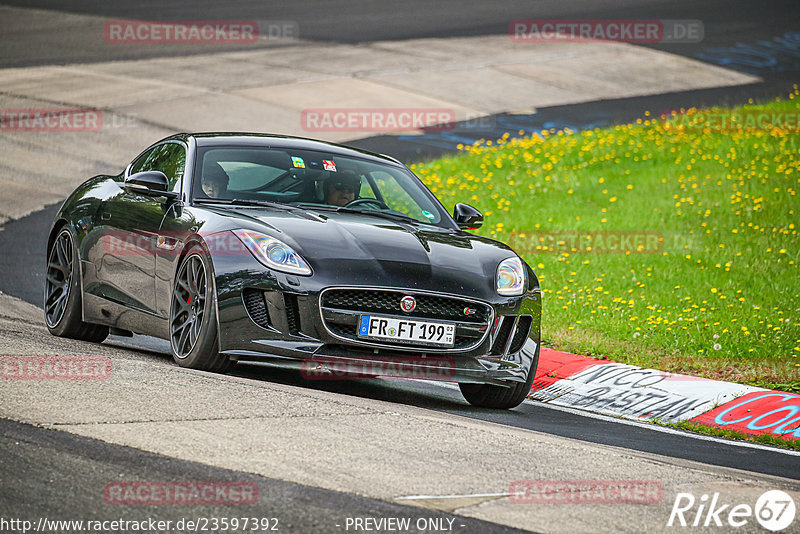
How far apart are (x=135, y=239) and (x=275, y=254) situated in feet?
5.16

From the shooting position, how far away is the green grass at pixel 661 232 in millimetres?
9586

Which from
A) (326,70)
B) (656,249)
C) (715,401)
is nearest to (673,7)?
(326,70)

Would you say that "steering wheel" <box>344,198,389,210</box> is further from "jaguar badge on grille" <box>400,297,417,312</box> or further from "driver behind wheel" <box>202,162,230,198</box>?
"jaguar badge on grille" <box>400,297,417,312</box>

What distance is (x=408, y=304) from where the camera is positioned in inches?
261

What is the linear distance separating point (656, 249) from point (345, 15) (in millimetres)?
21072

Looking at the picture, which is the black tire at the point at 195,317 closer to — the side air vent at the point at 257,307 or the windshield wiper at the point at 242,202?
the side air vent at the point at 257,307

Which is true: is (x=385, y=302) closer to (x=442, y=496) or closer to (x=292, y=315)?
(x=292, y=315)

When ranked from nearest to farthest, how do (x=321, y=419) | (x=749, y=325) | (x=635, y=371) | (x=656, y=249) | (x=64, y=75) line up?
→ (x=321, y=419) → (x=635, y=371) → (x=749, y=325) → (x=656, y=249) → (x=64, y=75)

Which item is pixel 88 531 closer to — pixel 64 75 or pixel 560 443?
pixel 560 443

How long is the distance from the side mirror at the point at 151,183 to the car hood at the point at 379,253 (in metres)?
0.55

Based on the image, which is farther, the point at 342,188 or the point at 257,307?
the point at 342,188

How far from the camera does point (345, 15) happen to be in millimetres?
32438

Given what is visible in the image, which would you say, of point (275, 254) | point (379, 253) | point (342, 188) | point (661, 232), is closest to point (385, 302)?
point (379, 253)

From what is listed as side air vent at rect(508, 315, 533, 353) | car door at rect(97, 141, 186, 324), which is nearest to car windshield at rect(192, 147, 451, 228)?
car door at rect(97, 141, 186, 324)
